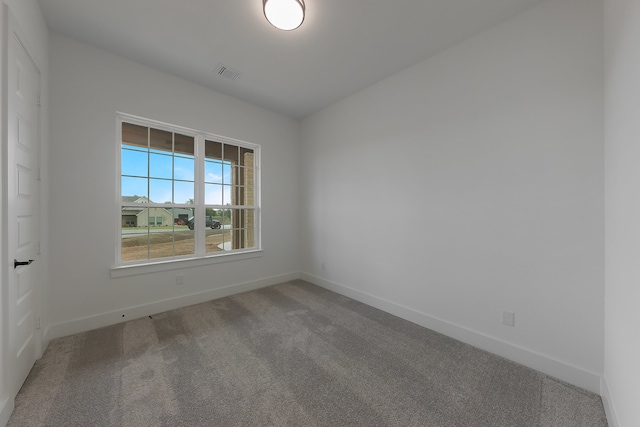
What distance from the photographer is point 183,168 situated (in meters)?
3.17

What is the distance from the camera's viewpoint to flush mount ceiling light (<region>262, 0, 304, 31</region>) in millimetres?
1828

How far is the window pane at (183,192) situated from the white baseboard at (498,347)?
2712mm

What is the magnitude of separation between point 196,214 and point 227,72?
1874 millimetres

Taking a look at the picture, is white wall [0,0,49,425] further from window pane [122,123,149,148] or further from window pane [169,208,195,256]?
window pane [169,208,195,256]

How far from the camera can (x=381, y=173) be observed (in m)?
3.04

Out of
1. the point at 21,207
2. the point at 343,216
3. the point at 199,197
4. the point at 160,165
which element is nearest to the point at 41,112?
the point at 21,207

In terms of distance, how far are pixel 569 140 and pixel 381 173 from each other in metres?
1.67

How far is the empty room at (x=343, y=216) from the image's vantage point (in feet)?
4.93

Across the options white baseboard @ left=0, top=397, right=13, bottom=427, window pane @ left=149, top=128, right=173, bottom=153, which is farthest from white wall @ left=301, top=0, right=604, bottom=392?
white baseboard @ left=0, top=397, right=13, bottom=427

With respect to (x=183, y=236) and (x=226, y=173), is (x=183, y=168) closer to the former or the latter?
(x=226, y=173)

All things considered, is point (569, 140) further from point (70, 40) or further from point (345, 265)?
point (70, 40)

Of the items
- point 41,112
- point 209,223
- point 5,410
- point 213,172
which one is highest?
point 41,112

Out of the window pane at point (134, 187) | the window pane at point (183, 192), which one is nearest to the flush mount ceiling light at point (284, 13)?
Result: the window pane at point (183, 192)

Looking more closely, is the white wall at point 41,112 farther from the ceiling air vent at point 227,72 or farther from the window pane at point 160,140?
the ceiling air vent at point 227,72
